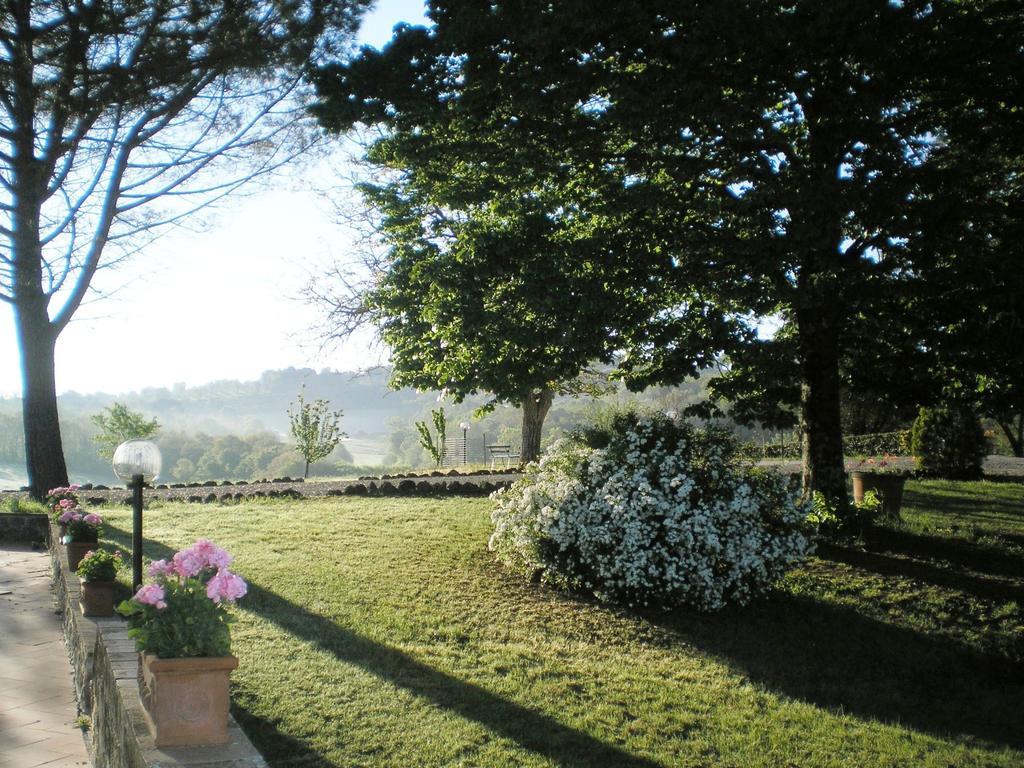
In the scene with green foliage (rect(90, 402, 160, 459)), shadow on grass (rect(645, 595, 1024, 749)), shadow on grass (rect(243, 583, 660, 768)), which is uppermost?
green foliage (rect(90, 402, 160, 459))

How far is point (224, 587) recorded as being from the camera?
3906 mm

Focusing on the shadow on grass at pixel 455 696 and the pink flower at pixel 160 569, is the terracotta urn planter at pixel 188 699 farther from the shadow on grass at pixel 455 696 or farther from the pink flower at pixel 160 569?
the shadow on grass at pixel 455 696

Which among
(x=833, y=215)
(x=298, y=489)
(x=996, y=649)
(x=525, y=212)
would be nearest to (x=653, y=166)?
(x=525, y=212)

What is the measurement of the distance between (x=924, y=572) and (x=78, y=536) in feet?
27.0

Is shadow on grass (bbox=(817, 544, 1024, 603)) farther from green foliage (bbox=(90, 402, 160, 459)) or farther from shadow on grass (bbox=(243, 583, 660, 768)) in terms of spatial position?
green foliage (bbox=(90, 402, 160, 459))

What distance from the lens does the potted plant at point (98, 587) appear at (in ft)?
21.2

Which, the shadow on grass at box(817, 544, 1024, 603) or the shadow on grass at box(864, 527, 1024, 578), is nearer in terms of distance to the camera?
the shadow on grass at box(817, 544, 1024, 603)

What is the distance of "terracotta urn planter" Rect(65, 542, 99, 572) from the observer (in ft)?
27.2

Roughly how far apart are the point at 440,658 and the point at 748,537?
302cm

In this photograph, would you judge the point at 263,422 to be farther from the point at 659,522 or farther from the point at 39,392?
the point at 659,522

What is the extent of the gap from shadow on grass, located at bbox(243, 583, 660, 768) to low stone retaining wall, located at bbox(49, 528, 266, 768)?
79 cm

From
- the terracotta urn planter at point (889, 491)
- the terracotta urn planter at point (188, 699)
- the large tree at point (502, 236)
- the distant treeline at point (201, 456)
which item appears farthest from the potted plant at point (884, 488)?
the distant treeline at point (201, 456)

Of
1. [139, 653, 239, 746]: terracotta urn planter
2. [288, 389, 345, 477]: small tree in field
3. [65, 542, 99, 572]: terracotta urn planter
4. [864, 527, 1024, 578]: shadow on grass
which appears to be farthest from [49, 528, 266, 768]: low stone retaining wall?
[288, 389, 345, 477]: small tree in field

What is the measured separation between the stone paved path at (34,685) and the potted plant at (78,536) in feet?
1.93
